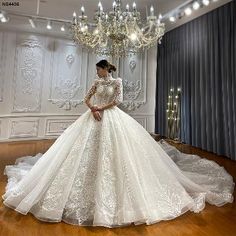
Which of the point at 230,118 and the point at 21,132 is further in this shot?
the point at 21,132

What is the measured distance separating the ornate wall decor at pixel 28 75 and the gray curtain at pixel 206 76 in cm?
339

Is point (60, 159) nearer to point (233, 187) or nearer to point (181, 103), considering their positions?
point (233, 187)

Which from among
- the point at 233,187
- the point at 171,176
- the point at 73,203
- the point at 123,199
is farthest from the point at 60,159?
the point at 233,187

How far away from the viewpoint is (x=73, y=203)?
82.9 inches

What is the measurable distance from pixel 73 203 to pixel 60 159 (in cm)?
45

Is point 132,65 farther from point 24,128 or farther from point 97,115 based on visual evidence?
point 97,115

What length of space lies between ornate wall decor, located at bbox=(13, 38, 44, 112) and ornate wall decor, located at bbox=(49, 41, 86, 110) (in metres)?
0.34

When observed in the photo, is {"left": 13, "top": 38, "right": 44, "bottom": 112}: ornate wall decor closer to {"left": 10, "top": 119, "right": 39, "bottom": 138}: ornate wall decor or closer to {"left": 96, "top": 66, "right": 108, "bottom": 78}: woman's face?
{"left": 10, "top": 119, "right": 39, "bottom": 138}: ornate wall decor

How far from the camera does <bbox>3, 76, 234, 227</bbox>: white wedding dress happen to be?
2.05m

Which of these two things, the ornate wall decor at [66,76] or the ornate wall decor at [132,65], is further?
the ornate wall decor at [132,65]

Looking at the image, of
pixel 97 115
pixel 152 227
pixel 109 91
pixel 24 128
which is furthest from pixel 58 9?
pixel 152 227

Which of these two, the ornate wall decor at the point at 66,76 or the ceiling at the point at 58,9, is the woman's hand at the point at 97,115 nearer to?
the ornate wall decor at the point at 66,76

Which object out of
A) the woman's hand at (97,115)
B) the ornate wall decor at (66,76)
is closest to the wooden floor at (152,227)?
the woman's hand at (97,115)

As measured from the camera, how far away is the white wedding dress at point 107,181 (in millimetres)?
2055
